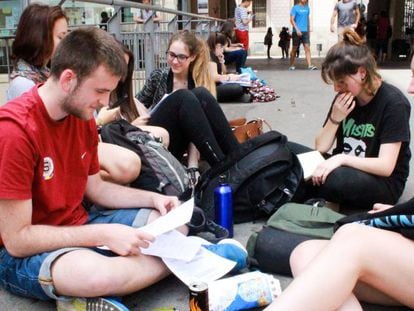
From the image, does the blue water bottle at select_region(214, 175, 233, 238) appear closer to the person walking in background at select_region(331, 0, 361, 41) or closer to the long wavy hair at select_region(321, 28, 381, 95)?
the long wavy hair at select_region(321, 28, 381, 95)

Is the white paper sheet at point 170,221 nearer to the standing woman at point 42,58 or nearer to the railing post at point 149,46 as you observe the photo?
the standing woman at point 42,58

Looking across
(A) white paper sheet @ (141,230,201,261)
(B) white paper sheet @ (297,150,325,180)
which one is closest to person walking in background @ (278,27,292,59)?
(B) white paper sheet @ (297,150,325,180)

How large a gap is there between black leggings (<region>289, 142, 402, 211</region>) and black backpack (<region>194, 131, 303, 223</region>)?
208 mm

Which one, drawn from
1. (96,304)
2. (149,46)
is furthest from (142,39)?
(96,304)

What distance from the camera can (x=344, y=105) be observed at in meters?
3.29

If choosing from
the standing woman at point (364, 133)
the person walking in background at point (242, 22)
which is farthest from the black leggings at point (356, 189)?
the person walking in background at point (242, 22)

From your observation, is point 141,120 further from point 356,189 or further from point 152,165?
point 356,189

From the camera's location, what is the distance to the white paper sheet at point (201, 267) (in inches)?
92.2

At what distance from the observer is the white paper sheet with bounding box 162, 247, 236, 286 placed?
2342mm

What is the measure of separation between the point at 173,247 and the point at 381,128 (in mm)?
1491

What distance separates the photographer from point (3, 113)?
2.09m

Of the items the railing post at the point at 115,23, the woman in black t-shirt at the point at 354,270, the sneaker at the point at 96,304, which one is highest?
the railing post at the point at 115,23

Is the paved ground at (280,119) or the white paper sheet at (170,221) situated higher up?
the white paper sheet at (170,221)

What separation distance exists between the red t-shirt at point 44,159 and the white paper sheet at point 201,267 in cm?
Result: 51
